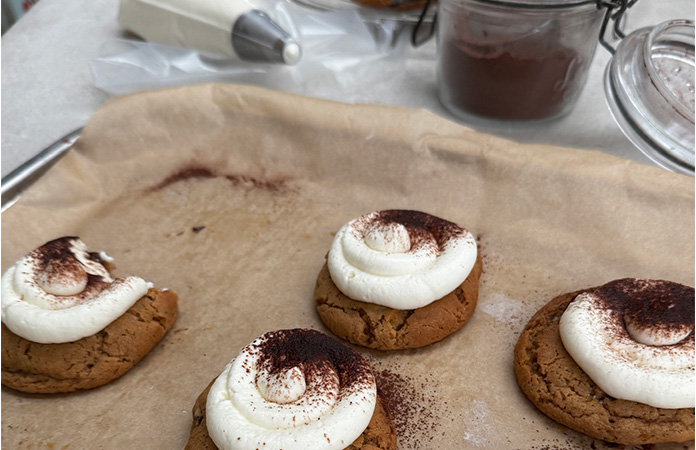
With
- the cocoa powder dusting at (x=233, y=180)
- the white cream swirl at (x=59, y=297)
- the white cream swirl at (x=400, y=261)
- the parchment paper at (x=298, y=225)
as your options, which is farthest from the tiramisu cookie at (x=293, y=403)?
the cocoa powder dusting at (x=233, y=180)

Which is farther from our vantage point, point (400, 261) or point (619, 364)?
point (400, 261)

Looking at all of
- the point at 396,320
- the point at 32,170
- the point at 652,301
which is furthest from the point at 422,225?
the point at 32,170

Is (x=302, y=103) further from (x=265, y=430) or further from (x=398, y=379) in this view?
(x=265, y=430)

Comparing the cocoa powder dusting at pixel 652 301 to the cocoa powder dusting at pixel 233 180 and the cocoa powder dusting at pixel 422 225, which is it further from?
the cocoa powder dusting at pixel 233 180

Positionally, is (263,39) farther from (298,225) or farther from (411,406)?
(411,406)

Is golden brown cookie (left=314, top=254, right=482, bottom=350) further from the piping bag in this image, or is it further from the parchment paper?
the piping bag

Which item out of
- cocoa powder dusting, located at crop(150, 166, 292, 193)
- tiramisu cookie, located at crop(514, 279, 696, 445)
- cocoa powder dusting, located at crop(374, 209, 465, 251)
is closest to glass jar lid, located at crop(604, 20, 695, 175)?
tiramisu cookie, located at crop(514, 279, 696, 445)

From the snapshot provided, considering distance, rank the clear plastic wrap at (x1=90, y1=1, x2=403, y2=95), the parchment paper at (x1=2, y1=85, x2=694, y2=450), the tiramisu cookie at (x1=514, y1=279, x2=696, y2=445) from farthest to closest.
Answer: the clear plastic wrap at (x1=90, y1=1, x2=403, y2=95) → the parchment paper at (x1=2, y1=85, x2=694, y2=450) → the tiramisu cookie at (x1=514, y1=279, x2=696, y2=445)
